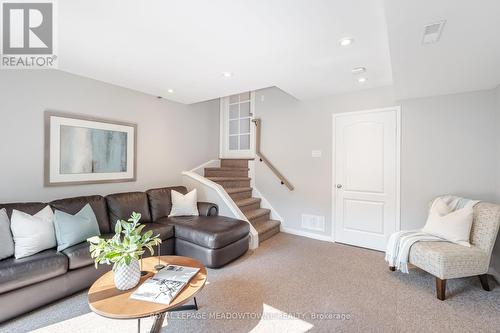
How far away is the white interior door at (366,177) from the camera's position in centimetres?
331

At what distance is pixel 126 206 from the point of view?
122 inches

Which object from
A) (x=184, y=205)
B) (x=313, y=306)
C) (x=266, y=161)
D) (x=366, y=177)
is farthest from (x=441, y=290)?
(x=184, y=205)

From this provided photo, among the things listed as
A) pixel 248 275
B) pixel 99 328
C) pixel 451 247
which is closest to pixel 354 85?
pixel 451 247

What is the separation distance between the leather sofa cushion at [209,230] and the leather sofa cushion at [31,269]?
1.24 metres

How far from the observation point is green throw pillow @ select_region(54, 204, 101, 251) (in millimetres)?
2221

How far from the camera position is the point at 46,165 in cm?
277

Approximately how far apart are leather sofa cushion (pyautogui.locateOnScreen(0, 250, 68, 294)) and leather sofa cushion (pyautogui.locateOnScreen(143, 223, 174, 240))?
928mm

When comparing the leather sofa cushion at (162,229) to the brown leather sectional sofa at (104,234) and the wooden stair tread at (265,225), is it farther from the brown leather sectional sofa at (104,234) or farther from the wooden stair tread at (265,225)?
the wooden stair tread at (265,225)

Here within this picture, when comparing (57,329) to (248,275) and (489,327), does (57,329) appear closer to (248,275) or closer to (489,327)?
(248,275)

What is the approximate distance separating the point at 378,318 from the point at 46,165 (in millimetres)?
3878

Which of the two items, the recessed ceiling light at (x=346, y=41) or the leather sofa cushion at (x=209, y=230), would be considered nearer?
the recessed ceiling light at (x=346, y=41)

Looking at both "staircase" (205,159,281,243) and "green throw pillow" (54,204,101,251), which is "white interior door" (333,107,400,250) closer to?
"staircase" (205,159,281,243)

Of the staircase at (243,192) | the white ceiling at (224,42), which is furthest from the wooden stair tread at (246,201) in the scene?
the white ceiling at (224,42)

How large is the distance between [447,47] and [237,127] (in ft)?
12.3
